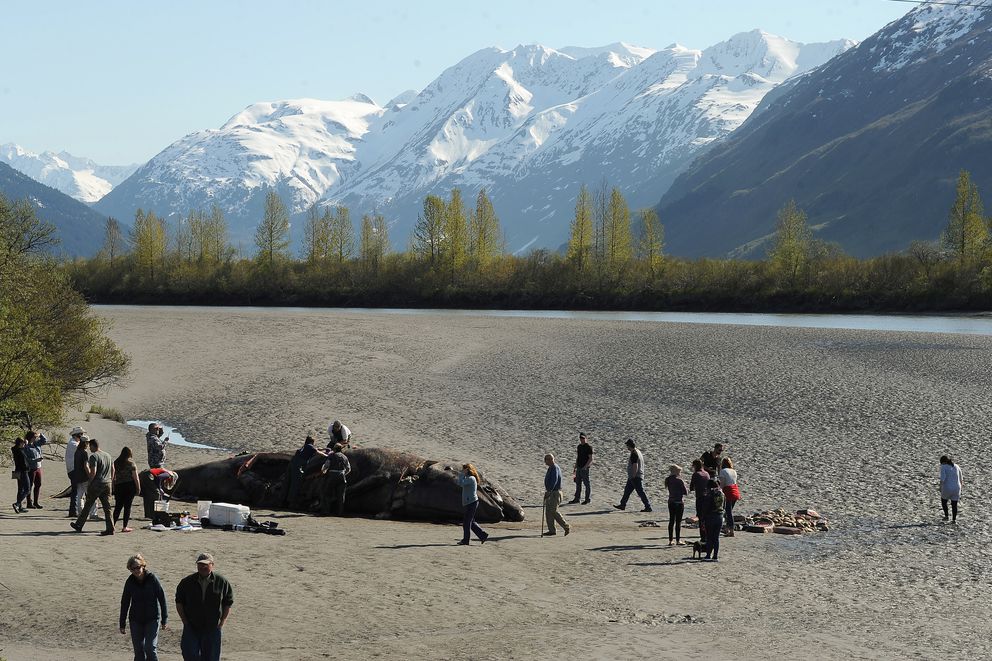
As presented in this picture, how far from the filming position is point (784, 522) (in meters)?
26.2

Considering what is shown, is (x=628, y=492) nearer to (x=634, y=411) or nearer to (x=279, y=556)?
(x=279, y=556)

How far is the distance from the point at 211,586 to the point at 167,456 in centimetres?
2185

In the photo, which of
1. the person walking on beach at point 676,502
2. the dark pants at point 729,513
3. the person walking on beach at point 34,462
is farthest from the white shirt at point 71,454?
the dark pants at point 729,513

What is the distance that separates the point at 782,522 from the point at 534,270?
372ft

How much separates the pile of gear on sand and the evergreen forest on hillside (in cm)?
9075

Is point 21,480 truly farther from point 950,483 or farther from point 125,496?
point 950,483

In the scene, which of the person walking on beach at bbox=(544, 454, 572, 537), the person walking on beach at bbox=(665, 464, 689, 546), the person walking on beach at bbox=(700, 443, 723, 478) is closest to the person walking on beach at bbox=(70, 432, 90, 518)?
the person walking on beach at bbox=(544, 454, 572, 537)

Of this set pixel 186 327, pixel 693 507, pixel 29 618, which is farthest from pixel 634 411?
pixel 186 327

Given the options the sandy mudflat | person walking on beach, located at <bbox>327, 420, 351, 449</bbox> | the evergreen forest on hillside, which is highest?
the evergreen forest on hillside

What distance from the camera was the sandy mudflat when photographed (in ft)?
58.0

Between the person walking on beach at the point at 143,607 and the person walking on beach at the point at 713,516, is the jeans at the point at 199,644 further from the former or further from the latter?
Answer: the person walking on beach at the point at 713,516

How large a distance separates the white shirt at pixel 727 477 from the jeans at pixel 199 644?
1527 centimetres

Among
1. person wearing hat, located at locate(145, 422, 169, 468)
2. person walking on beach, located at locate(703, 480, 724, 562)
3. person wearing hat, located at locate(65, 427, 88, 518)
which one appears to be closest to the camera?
person walking on beach, located at locate(703, 480, 724, 562)

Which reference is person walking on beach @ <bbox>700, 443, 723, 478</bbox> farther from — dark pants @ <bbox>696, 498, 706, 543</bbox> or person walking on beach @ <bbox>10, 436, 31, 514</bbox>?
person walking on beach @ <bbox>10, 436, 31, 514</bbox>
